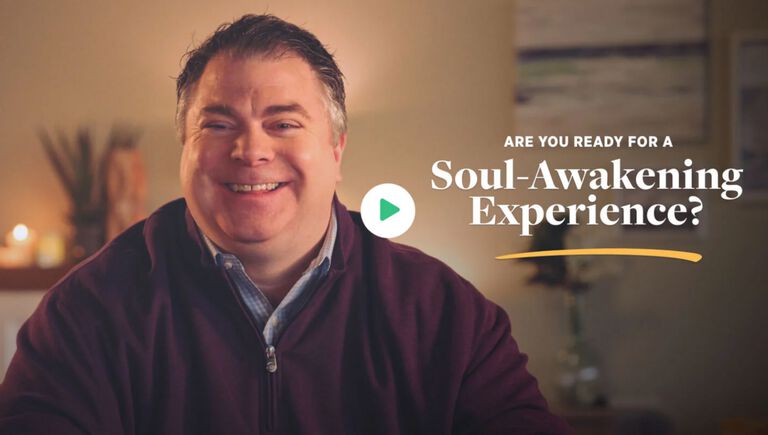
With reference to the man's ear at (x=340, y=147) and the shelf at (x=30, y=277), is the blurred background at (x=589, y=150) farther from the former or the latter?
the shelf at (x=30, y=277)

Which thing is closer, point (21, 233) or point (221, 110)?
point (221, 110)

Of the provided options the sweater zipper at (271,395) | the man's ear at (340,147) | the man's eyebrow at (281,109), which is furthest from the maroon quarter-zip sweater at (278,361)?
the man's eyebrow at (281,109)

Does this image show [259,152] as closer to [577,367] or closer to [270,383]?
[270,383]

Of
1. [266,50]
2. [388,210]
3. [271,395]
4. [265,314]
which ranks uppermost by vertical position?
[266,50]

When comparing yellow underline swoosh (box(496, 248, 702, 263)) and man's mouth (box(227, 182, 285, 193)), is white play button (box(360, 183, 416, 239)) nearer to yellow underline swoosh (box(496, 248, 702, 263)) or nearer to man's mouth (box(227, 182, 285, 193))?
man's mouth (box(227, 182, 285, 193))

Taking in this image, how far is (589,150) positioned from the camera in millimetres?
1622

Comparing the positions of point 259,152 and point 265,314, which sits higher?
point 259,152

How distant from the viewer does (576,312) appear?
161 cm

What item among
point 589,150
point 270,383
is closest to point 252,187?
point 270,383

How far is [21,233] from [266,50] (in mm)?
671

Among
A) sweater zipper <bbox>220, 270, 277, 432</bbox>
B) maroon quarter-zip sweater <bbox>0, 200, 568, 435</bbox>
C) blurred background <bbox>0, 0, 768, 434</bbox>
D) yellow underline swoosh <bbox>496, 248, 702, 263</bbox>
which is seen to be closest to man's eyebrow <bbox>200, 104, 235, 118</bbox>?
blurred background <bbox>0, 0, 768, 434</bbox>

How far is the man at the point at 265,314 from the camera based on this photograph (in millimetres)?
1562

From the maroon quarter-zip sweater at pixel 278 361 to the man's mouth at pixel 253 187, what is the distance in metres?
0.13

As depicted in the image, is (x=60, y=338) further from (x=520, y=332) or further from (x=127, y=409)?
(x=520, y=332)
